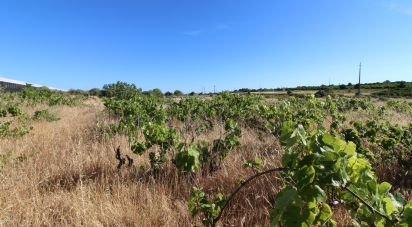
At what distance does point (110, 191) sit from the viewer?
4.06m

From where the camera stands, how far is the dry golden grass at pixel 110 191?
11.1 feet

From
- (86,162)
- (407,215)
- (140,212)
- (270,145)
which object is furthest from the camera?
(270,145)

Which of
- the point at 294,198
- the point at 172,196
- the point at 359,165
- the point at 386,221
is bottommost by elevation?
the point at 172,196

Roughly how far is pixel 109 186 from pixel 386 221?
340cm

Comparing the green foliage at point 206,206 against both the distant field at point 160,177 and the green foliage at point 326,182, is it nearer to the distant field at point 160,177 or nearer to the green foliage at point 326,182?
the distant field at point 160,177

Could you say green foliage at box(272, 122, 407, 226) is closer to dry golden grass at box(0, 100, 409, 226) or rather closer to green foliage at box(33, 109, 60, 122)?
dry golden grass at box(0, 100, 409, 226)

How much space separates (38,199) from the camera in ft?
12.2

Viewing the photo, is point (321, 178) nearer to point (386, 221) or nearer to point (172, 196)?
point (386, 221)

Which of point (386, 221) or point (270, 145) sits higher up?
point (386, 221)

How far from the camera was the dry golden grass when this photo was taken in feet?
11.1

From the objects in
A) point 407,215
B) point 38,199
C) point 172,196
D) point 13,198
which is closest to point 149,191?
point 172,196

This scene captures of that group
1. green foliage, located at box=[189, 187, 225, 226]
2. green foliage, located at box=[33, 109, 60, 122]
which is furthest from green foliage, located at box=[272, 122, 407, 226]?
green foliage, located at box=[33, 109, 60, 122]

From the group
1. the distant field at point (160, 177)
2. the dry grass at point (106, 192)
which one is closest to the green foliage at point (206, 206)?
the distant field at point (160, 177)

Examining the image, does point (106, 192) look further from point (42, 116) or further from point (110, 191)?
point (42, 116)
